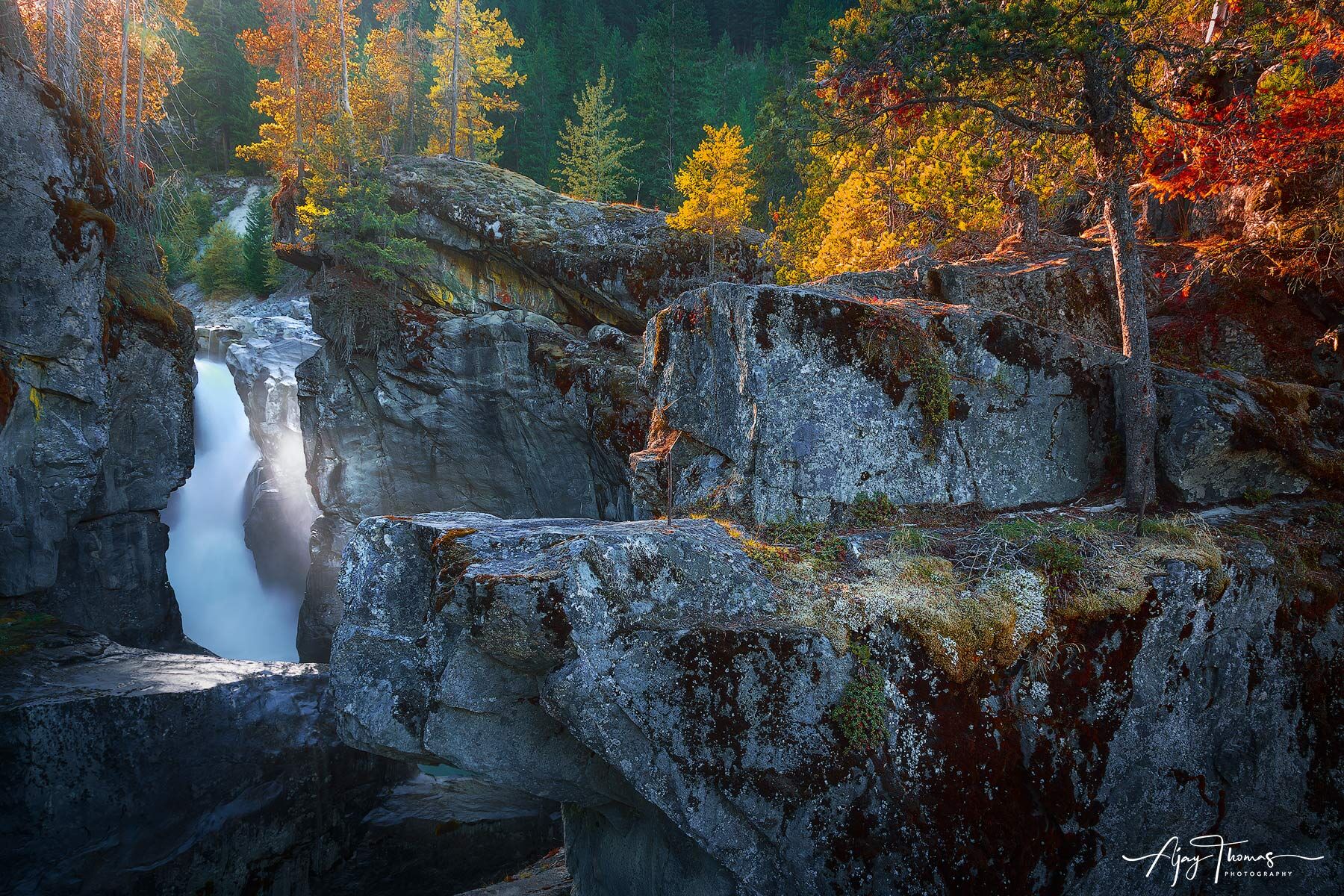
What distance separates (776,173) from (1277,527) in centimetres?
2613

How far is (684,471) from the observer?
9.30m

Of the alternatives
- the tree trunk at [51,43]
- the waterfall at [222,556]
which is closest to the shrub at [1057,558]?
the tree trunk at [51,43]

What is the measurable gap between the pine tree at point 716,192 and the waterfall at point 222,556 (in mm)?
16722

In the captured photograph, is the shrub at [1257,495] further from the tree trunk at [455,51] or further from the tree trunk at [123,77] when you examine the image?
the tree trunk at [455,51]

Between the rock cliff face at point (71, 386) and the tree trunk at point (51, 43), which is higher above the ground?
the tree trunk at point (51, 43)

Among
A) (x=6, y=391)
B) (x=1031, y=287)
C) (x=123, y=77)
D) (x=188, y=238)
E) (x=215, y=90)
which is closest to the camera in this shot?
(x=1031, y=287)

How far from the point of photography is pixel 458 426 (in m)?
21.8

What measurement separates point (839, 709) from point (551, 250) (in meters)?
19.1

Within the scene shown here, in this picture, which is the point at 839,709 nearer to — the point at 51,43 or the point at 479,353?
the point at 479,353

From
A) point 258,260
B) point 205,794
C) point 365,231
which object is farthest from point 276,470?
point 258,260

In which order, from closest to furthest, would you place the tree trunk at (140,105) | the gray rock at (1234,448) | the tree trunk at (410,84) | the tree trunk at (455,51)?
1. the gray rock at (1234,448)
2. the tree trunk at (140,105)
3. the tree trunk at (455,51)
4. the tree trunk at (410,84)

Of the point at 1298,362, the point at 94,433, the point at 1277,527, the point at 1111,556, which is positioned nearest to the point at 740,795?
the point at 1111,556

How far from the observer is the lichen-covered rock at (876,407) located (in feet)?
27.7

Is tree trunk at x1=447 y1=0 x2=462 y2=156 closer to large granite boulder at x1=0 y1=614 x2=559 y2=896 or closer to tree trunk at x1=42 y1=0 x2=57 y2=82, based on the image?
tree trunk at x1=42 y1=0 x2=57 y2=82
